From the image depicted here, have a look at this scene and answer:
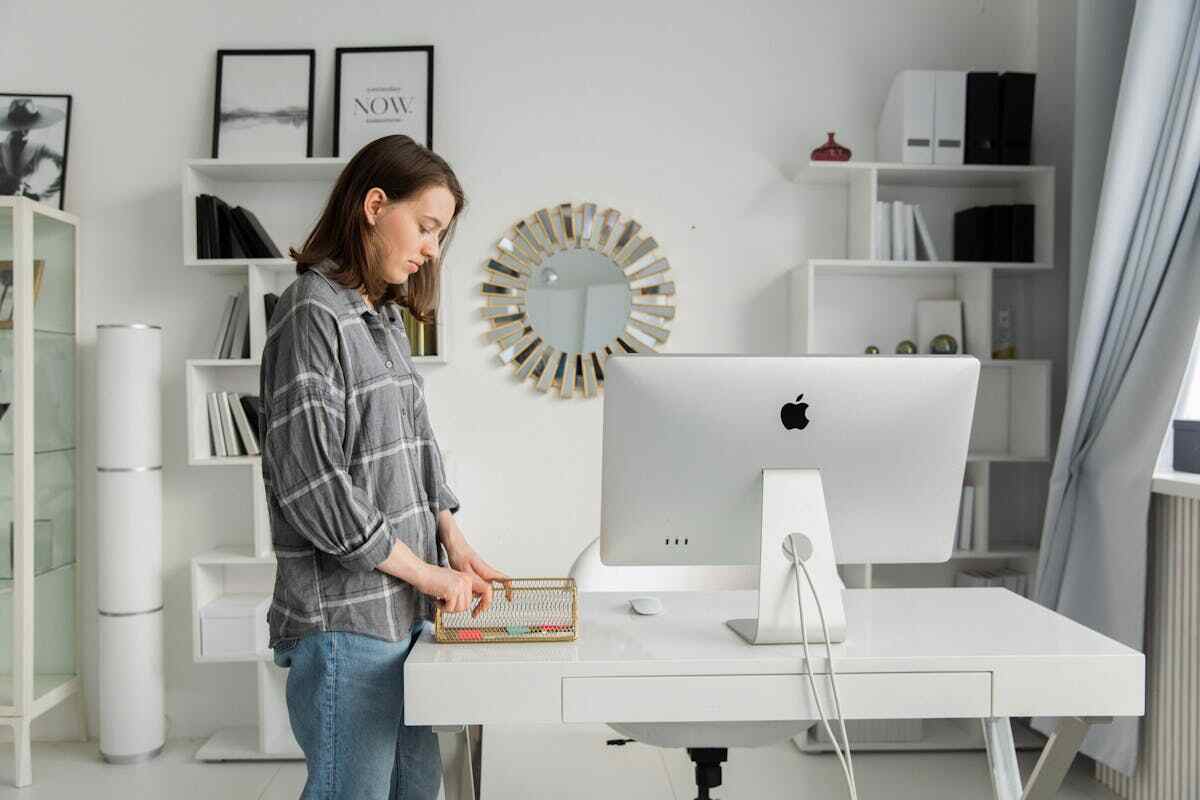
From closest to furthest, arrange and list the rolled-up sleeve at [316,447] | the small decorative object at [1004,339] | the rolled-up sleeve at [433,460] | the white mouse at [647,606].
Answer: the rolled-up sleeve at [316,447] → the rolled-up sleeve at [433,460] → the white mouse at [647,606] → the small decorative object at [1004,339]

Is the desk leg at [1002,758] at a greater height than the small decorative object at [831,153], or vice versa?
the small decorative object at [831,153]

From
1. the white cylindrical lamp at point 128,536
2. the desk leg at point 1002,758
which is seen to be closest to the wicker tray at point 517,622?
the desk leg at point 1002,758

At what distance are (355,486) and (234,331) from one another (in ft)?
6.56

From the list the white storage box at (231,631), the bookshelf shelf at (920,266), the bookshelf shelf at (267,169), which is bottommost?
the white storage box at (231,631)

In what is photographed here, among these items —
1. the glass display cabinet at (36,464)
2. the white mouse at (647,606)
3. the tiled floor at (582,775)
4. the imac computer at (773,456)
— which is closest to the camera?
the imac computer at (773,456)

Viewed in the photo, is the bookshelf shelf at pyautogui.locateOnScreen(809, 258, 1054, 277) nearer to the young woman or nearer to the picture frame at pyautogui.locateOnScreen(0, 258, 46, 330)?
the young woman

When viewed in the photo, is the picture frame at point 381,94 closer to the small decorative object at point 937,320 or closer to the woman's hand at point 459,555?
the small decorative object at point 937,320

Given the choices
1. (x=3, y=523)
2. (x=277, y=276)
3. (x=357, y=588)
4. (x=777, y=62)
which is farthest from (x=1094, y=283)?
(x=3, y=523)

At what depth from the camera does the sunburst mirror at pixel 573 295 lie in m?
3.39

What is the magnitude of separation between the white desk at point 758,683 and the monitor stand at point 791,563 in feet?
0.10

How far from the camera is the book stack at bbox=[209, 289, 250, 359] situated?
3.23 m

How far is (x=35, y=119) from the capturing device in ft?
11.0

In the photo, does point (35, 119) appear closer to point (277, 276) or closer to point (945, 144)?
point (277, 276)

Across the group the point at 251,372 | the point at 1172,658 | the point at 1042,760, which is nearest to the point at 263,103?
the point at 251,372
